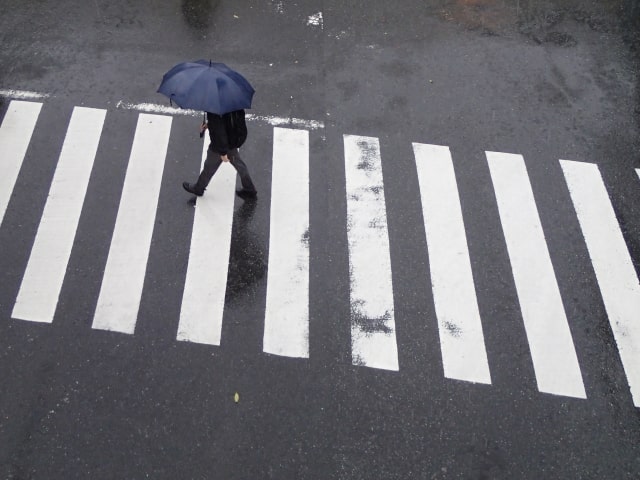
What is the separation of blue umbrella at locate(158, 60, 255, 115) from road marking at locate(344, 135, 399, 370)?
2055mm

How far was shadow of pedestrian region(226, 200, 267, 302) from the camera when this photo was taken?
643 cm

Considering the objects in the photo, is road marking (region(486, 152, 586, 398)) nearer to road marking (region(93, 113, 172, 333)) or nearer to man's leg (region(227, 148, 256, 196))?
man's leg (region(227, 148, 256, 196))

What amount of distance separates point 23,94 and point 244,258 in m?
4.31

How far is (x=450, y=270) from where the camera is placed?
22.0 ft

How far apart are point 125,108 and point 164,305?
3.31 meters

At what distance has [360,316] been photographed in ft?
20.6

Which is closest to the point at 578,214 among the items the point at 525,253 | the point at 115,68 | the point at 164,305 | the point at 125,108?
the point at 525,253

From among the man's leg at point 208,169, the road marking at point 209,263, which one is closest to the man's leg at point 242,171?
the man's leg at point 208,169

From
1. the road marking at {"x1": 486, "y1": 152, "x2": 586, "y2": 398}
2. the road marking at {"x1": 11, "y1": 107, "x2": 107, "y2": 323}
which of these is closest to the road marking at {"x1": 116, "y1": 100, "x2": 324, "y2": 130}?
the road marking at {"x1": 11, "y1": 107, "x2": 107, "y2": 323}

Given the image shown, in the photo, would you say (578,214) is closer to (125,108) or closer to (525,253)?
(525,253)

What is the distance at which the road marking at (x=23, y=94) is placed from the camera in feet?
26.5

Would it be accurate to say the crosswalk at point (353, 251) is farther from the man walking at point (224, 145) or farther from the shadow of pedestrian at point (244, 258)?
the man walking at point (224, 145)

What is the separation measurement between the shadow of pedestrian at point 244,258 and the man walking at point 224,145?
0.39 metres

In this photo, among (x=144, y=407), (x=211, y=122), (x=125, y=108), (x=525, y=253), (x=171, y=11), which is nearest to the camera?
(x=144, y=407)
